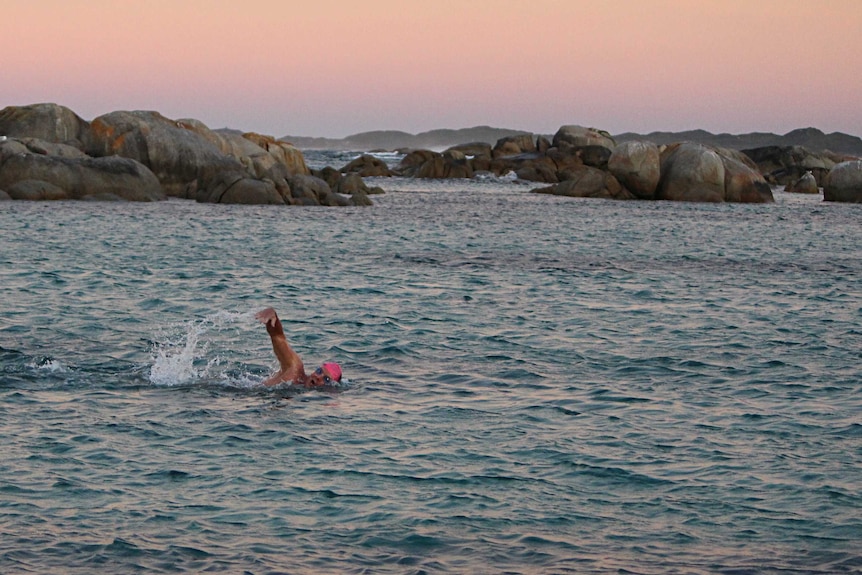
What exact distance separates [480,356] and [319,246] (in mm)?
16515

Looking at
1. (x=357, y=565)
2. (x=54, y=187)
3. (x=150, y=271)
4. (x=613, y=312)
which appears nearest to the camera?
(x=357, y=565)

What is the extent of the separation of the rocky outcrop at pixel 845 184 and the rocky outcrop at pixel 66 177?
127 feet

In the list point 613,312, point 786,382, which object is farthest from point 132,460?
point 613,312

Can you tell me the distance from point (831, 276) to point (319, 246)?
44.5ft

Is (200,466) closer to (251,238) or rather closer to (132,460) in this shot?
(132,460)

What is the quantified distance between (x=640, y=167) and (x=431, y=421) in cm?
5153

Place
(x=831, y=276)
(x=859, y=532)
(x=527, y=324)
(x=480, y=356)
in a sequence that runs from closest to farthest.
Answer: (x=859, y=532) → (x=480, y=356) → (x=527, y=324) → (x=831, y=276)

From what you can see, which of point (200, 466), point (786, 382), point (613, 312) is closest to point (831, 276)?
point (613, 312)

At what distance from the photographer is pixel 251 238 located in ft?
109

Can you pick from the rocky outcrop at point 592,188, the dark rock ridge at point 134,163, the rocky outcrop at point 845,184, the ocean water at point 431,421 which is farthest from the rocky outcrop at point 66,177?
the rocky outcrop at point 845,184

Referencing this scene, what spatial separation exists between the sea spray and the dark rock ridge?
31.0 metres

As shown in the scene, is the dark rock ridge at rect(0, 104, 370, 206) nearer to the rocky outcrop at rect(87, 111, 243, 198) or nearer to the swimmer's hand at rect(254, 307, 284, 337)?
the rocky outcrop at rect(87, 111, 243, 198)

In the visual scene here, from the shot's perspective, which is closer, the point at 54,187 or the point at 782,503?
the point at 782,503

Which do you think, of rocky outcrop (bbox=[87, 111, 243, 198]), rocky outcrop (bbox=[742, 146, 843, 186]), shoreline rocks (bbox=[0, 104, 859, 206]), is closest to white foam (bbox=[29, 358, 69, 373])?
shoreline rocks (bbox=[0, 104, 859, 206])
